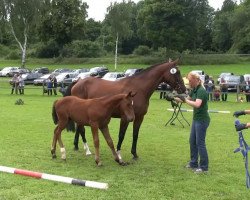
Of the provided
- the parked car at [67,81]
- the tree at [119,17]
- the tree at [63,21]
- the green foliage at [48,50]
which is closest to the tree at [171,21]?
the tree at [119,17]

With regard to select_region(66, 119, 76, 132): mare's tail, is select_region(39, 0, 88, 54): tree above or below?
above

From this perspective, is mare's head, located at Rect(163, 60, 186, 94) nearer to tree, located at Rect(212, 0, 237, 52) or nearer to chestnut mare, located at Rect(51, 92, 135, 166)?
chestnut mare, located at Rect(51, 92, 135, 166)

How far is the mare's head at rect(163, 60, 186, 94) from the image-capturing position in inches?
393

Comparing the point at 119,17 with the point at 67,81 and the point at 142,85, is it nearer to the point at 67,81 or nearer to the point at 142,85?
the point at 67,81

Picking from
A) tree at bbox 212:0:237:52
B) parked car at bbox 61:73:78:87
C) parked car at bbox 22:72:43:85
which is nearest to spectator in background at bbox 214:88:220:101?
parked car at bbox 61:73:78:87

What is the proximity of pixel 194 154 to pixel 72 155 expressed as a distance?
10.0 ft

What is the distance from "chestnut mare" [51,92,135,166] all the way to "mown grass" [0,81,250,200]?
0.65m

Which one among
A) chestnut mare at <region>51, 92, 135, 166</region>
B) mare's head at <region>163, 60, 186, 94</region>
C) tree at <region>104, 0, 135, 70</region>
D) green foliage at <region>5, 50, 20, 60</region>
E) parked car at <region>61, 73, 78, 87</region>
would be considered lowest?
green foliage at <region>5, 50, 20, 60</region>

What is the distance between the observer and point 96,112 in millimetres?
8812

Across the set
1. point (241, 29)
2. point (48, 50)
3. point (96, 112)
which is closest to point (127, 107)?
point (96, 112)

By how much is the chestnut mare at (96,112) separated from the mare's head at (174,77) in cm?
173

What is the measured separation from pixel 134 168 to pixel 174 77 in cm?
242

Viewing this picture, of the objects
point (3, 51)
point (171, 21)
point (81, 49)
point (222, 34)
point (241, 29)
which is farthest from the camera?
point (3, 51)

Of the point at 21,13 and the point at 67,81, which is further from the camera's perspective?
the point at 21,13
